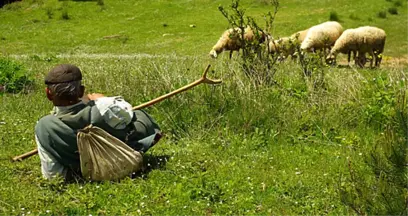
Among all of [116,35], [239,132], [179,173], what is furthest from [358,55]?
[179,173]

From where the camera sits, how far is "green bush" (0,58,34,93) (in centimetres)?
1139

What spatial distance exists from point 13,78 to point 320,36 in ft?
53.5

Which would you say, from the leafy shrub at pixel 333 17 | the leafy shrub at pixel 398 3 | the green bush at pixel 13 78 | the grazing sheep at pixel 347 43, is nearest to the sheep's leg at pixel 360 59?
the grazing sheep at pixel 347 43

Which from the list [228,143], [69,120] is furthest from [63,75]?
[228,143]

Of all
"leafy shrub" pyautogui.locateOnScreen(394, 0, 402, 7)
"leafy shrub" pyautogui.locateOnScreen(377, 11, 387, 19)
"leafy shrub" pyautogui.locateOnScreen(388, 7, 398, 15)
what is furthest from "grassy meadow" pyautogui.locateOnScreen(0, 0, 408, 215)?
"leafy shrub" pyautogui.locateOnScreen(394, 0, 402, 7)

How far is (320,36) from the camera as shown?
82.3 feet

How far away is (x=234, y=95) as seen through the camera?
8.75m

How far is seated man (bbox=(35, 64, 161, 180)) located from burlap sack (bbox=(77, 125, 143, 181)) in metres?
0.16

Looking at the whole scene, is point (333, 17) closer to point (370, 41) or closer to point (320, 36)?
point (320, 36)

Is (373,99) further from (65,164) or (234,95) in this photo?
(65,164)

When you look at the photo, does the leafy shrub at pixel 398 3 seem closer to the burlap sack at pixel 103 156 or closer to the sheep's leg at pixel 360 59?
the sheep's leg at pixel 360 59

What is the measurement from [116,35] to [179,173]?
81.7ft

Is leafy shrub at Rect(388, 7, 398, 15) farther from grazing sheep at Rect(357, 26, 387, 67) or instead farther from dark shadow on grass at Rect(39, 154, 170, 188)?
dark shadow on grass at Rect(39, 154, 170, 188)

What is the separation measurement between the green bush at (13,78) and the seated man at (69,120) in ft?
17.8
